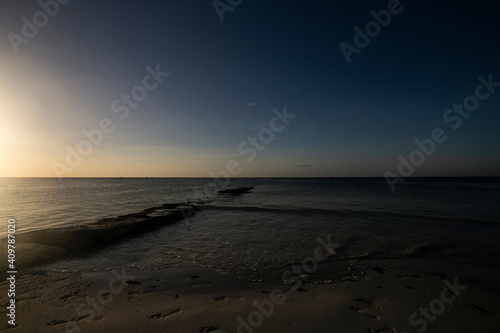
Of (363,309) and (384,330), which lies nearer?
(384,330)

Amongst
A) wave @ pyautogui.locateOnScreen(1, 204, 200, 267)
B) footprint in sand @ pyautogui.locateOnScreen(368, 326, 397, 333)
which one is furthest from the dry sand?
wave @ pyautogui.locateOnScreen(1, 204, 200, 267)

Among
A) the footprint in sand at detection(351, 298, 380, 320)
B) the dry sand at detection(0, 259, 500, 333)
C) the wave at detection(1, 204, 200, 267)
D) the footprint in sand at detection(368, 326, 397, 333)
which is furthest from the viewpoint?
the wave at detection(1, 204, 200, 267)

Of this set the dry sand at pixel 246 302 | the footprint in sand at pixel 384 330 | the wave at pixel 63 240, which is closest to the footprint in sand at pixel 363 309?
the dry sand at pixel 246 302

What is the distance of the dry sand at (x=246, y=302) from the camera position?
4.40 metres

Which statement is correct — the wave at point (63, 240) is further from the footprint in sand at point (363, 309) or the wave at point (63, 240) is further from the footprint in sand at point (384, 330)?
the footprint in sand at point (384, 330)

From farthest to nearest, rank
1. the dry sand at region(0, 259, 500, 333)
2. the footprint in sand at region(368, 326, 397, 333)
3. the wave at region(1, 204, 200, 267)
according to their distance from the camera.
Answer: the wave at region(1, 204, 200, 267)
the dry sand at region(0, 259, 500, 333)
the footprint in sand at region(368, 326, 397, 333)

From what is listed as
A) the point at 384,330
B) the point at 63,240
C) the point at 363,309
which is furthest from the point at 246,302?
the point at 63,240

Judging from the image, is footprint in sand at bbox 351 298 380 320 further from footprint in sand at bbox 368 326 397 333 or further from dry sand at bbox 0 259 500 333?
footprint in sand at bbox 368 326 397 333

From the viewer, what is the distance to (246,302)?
5402 millimetres

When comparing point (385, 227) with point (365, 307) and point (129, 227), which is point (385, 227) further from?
point (129, 227)

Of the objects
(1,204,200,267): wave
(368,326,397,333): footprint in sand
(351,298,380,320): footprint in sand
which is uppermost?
(1,204,200,267): wave

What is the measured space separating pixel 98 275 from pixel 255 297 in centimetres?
544

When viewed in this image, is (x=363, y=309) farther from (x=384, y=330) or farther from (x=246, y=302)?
(x=246, y=302)

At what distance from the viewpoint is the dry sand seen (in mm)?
4402
